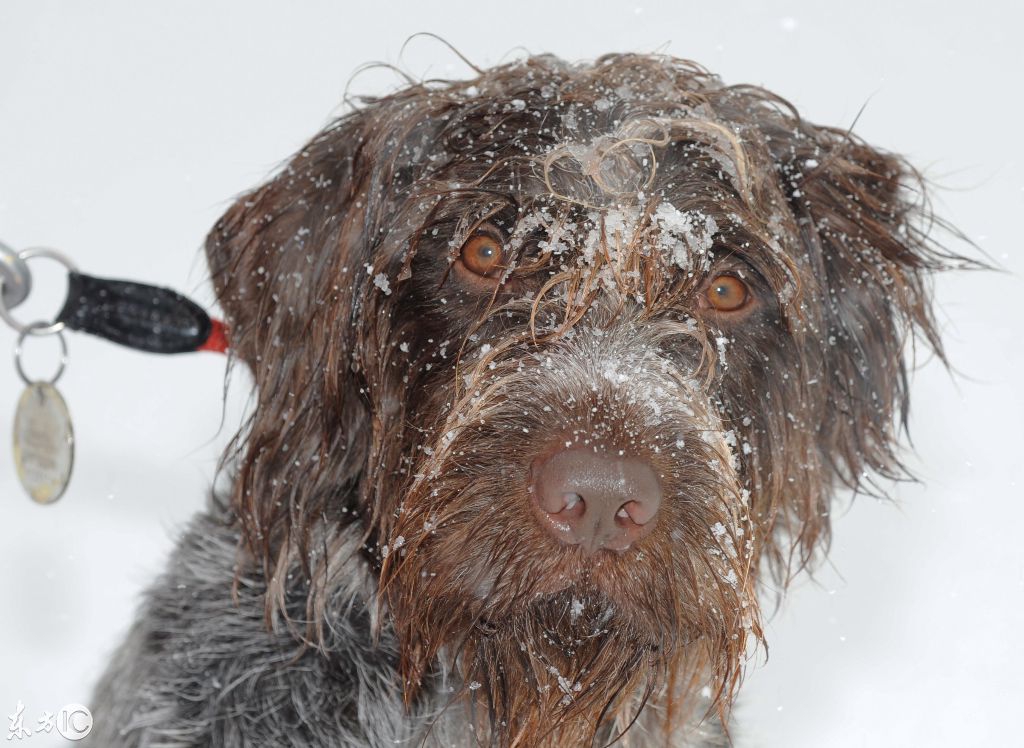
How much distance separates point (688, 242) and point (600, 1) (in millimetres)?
3252

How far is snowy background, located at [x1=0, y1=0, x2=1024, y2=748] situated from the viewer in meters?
5.21

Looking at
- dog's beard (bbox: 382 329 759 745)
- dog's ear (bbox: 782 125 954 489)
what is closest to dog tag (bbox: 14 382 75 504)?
dog's beard (bbox: 382 329 759 745)

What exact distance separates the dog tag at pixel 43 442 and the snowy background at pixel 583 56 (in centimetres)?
169

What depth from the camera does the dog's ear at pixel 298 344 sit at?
3.05 m

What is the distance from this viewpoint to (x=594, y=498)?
231cm

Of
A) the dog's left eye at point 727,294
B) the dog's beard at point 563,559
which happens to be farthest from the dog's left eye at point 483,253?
the dog's left eye at point 727,294

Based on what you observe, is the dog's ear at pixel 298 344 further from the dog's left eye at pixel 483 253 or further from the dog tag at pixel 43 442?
the dog tag at pixel 43 442

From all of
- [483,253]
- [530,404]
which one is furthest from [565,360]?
[483,253]

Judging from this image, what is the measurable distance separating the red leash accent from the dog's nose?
151cm

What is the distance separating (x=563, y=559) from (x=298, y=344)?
3.50 feet

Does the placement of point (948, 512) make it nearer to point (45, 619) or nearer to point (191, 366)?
point (191, 366)

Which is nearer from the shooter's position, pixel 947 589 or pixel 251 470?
pixel 251 470

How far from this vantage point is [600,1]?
18.9 ft

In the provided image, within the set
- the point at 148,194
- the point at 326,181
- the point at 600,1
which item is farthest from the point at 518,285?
the point at 148,194
